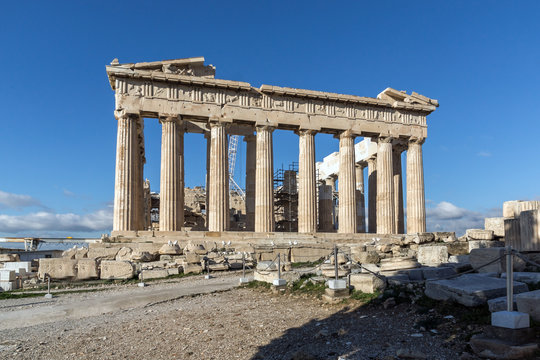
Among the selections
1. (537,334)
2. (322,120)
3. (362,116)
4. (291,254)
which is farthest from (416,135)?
(537,334)

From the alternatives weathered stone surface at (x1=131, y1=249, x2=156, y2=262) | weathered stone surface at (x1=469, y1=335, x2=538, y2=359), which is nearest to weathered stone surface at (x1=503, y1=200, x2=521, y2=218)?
weathered stone surface at (x1=469, y1=335, x2=538, y2=359)

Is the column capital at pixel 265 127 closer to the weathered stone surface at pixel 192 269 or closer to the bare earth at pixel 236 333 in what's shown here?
the weathered stone surface at pixel 192 269

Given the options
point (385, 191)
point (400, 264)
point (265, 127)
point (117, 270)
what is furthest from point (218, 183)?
point (400, 264)

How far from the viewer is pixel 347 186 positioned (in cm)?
2884

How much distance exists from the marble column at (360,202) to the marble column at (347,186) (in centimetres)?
463

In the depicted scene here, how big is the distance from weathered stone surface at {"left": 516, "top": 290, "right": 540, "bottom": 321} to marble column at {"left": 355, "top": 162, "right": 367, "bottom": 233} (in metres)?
26.9

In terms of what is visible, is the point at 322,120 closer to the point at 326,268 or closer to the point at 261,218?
the point at 261,218

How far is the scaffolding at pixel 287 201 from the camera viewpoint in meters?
36.5

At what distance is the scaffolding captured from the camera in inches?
1436

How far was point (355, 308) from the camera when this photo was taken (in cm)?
868

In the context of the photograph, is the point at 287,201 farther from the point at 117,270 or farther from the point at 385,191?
the point at 117,270

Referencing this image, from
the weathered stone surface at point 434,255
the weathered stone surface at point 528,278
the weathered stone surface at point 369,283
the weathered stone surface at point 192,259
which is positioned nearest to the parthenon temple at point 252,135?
the weathered stone surface at point 192,259

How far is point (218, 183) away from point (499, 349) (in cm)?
2145

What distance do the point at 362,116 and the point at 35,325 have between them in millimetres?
24146
